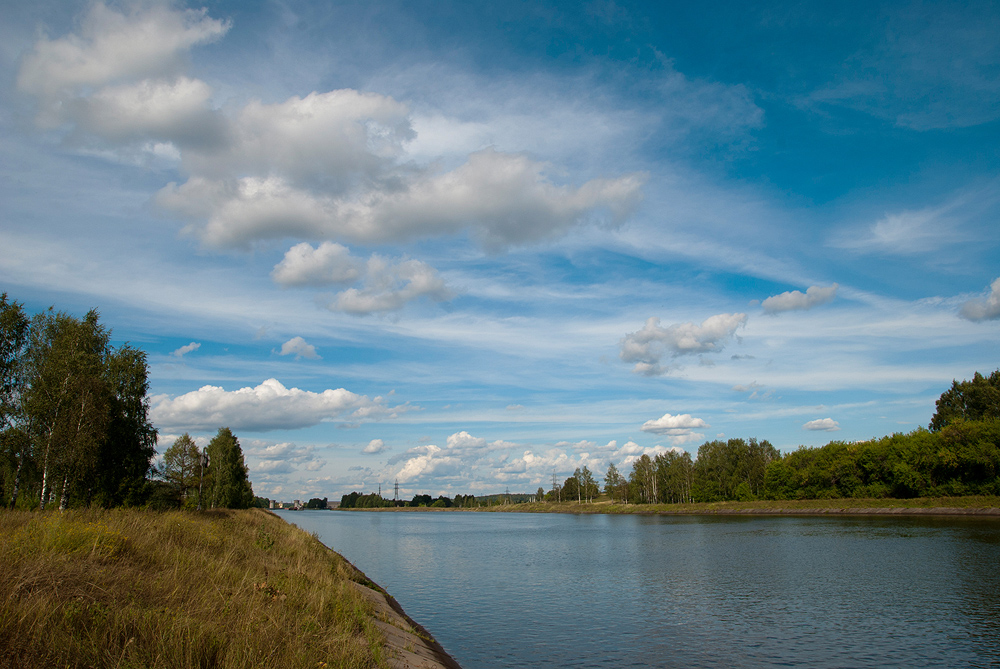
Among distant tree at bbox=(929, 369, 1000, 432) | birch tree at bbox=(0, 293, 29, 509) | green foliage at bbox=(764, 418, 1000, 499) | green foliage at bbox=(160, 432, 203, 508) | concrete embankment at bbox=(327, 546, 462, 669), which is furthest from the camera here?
distant tree at bbox=(929, 369, 1000, 432)

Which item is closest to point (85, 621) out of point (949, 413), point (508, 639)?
point (508, 639)

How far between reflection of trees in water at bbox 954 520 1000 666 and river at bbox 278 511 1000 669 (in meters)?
0.07

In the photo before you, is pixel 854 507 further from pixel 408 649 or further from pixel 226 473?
pixel 408 649

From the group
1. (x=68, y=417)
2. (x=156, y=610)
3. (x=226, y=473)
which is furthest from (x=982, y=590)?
(x=226, y=473)

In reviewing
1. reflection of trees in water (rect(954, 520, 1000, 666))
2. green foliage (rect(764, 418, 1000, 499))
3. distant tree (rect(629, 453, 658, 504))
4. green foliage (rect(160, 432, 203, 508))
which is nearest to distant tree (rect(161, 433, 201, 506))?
green foliage (rect(160, 432, 203, 508))

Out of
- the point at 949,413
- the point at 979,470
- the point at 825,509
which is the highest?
the point at 949,413

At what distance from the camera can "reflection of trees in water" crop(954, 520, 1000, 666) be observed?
1877 cm

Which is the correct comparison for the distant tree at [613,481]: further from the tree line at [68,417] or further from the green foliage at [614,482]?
the tree line at [68,417]

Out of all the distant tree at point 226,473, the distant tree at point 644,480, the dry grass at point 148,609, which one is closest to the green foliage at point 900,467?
the distant tree at point 644,480

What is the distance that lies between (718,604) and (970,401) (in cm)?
13214

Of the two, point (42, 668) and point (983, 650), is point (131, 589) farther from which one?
point (983, 650)

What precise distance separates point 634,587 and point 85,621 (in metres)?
28.5

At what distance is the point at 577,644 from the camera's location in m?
19.5

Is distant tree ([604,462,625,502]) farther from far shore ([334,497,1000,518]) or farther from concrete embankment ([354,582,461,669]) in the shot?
concrete embankment ([354,582,461,669])
